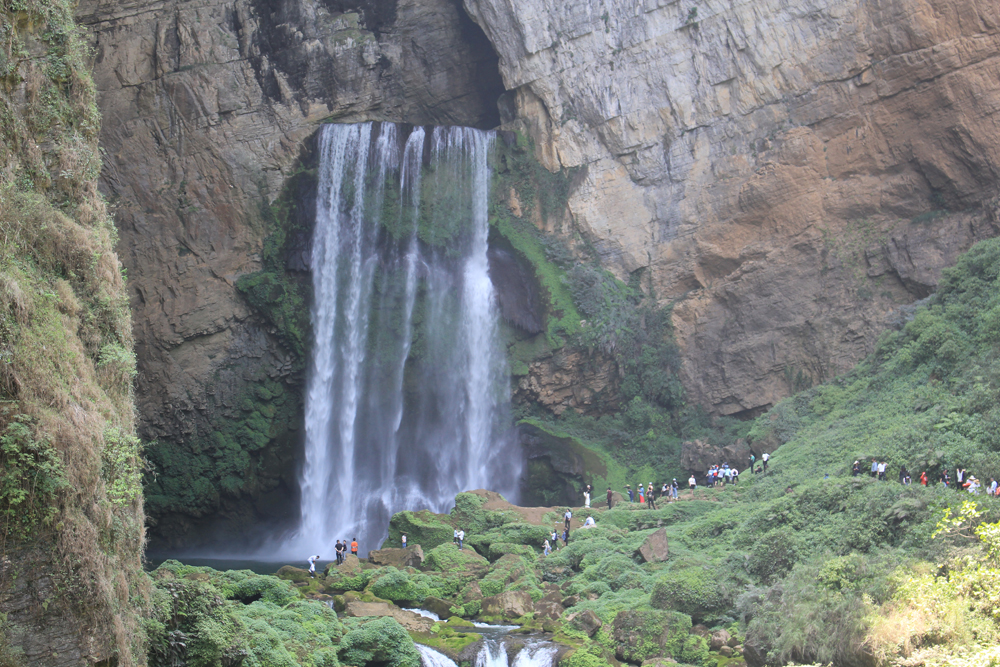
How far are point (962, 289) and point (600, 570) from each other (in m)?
15.4

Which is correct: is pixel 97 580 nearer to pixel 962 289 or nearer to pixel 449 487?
pixel 449 487

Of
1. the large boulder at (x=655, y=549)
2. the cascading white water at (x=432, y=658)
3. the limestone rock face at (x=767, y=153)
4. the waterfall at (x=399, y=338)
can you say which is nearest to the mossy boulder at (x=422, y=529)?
the waterfall at (x=399, y=338)

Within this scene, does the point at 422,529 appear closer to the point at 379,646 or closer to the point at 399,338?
the point at 379,646

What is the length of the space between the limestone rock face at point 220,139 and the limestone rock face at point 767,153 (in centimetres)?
527

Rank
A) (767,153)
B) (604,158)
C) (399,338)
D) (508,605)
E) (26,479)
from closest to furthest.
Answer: (26,479) < (508,605) < (767,153) < (399,338) < (604,158)

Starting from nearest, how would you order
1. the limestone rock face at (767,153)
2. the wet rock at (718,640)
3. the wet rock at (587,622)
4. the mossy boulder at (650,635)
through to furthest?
the wet rock at (718,640) → the mossy boulder at (650,635) → the wet rock at (587,622) → the limestone rock face at (767,153)

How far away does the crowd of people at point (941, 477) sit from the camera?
17047 millimetres

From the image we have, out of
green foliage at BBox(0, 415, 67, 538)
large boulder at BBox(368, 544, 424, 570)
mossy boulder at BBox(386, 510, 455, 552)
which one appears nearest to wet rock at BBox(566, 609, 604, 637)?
large boulder at BBox(368, 544, 424, 570)

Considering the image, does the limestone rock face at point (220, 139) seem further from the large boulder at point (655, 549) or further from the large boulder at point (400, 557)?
the large boulder at point (655, 549)

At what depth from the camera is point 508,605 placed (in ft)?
65.4

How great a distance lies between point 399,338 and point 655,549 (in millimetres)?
17343

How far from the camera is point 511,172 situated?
38219 millimetres

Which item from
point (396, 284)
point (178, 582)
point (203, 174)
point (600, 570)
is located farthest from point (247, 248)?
point (178, 582)

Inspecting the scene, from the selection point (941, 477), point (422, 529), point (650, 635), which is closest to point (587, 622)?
point (650, 635)
